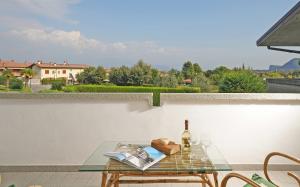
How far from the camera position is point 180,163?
89.0 inches

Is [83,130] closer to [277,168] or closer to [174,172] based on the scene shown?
[174,172]

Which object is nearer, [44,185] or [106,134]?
[44,185]

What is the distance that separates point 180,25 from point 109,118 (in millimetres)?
5289

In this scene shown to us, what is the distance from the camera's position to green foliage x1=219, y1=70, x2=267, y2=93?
444 cm

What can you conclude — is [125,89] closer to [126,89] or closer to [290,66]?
[126,89]

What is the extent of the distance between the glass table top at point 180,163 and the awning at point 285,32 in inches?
96.9

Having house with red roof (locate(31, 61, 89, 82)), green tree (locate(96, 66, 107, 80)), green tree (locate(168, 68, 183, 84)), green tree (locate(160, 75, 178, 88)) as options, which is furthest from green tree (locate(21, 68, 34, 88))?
green tree (locate(168, 68, 183, 84))

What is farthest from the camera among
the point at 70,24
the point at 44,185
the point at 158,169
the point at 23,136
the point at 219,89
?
the point at 70,24

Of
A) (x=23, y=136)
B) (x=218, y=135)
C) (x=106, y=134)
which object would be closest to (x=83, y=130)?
(x=106, y=134)

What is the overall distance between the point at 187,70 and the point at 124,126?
2.42 meters

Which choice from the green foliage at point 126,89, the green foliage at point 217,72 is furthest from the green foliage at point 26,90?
the green foliage at point 217,72

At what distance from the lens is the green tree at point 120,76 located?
5.58 m

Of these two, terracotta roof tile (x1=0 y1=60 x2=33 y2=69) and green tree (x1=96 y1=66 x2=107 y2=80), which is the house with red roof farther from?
green tree (x1=96 y1=66 x2=107 y2=80)

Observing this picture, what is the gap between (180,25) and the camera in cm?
840
